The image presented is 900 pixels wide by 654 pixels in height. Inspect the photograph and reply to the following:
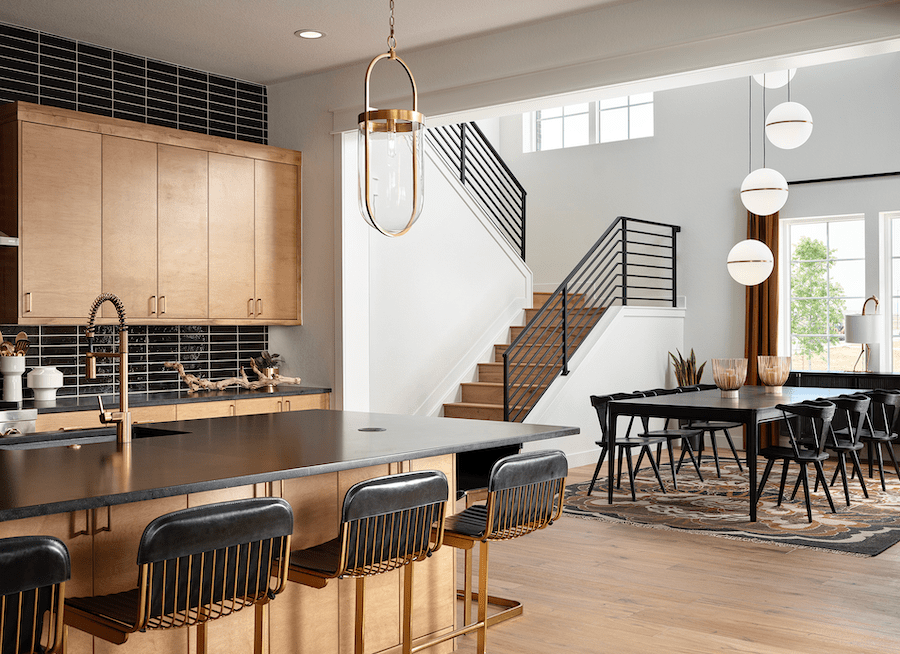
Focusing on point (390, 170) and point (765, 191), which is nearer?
point (390, 170)

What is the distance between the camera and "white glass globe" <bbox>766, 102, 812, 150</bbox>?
6.31m

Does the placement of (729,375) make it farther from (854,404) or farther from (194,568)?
(194,568)

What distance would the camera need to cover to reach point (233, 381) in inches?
242

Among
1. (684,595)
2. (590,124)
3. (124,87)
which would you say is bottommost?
(684,595)

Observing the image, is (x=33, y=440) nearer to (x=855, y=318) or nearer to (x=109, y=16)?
(x=109, y=16)

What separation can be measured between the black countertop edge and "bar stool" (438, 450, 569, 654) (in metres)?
2.65

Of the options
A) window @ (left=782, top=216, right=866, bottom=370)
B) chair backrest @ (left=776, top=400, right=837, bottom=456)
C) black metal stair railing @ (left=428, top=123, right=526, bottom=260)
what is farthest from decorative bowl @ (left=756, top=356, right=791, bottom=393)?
black metal stair railing @ (left=428, top=123, right=526, bottom=260)

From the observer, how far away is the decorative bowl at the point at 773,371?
6871 millimetres

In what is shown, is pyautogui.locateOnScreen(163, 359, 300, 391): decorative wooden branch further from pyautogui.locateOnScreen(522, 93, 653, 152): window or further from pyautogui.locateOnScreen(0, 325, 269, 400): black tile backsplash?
pyautogui.locateOnScreen(522, 93, 653, 152): window

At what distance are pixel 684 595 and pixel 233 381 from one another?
3427 mm

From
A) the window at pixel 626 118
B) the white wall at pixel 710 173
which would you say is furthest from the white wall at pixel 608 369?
the window at pixel 626 118

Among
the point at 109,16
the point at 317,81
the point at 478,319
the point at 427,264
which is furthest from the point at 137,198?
the point at 478,319

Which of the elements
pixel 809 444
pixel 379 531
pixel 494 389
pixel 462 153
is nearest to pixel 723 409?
pixel 809 444

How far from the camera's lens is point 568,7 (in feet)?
15.9
